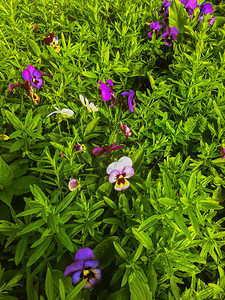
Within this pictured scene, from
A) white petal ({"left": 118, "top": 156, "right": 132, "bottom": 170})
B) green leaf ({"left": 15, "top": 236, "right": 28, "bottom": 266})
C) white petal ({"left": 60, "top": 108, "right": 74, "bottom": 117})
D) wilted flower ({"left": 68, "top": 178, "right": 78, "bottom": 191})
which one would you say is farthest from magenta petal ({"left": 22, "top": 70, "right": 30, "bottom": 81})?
green leaf ({"left": 15, "top": 236, "right": 28, "bottom": 266})

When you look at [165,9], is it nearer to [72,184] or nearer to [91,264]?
[72,184]

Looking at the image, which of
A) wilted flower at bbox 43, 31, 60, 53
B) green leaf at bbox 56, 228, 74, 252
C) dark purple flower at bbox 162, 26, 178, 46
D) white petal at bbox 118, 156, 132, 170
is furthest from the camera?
dark purple flower at bbox 162, 26, 178, 46

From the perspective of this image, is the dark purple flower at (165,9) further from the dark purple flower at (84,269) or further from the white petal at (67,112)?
the dark purple flower at (84,269)

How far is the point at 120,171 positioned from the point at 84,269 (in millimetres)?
586

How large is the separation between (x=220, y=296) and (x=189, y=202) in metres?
0.76

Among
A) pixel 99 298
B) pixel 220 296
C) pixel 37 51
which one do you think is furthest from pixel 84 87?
pixel 220 296

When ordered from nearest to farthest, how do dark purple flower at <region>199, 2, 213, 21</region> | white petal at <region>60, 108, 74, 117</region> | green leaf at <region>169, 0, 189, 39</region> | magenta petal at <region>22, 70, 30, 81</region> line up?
white petal at <region>60, 108, 74, 117</region> < magenta petal at <region>22, 70, 30, 81</region> < green leaf at <region>169, 0, 189, 39</region> < dark purple flower at <region>199, 2, 213, 21</region>

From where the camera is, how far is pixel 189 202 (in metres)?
1.17

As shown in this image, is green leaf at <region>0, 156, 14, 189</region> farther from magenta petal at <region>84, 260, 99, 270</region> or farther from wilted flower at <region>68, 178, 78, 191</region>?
magenta petal at <region>84, 260, 99, 270</region>

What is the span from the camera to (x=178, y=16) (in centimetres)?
288

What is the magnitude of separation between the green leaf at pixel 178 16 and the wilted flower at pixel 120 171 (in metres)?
2.13

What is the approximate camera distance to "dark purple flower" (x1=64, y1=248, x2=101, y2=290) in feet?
4.24

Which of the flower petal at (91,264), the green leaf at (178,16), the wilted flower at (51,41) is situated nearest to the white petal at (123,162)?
the flower petal at (91,264)

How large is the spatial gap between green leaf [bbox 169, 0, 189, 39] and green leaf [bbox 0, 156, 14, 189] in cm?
243
